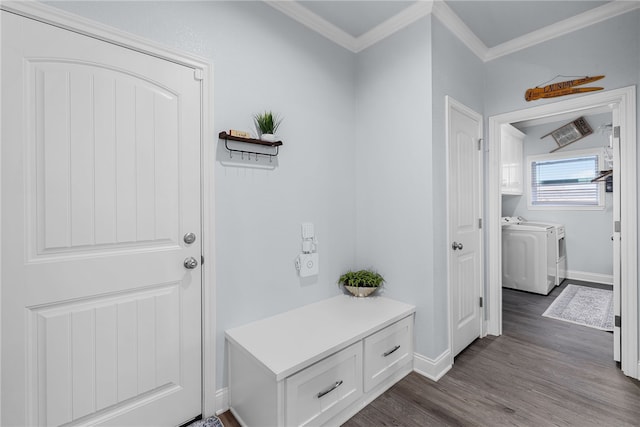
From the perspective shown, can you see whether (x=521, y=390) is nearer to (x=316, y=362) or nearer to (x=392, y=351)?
(x=392, y=351)

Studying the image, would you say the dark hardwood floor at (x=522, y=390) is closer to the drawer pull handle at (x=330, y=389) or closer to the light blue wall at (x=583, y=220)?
the drawer pull handle at (x=330, y=389)

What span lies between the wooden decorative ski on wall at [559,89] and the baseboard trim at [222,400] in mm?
3156

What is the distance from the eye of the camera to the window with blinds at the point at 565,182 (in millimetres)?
4242

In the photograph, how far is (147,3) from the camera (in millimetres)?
1484

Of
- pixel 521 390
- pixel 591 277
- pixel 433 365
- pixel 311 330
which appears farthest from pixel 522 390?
pixel 591 277

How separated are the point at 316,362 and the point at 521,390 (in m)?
1.43

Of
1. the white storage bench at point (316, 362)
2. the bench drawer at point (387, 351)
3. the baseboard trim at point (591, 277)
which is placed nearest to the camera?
the white storage bench at point (316, 362)

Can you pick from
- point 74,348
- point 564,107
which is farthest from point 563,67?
point 74,348

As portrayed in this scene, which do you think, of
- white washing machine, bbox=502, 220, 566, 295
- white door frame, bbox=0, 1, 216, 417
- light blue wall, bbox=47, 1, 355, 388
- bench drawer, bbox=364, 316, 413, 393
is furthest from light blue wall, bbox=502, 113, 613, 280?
white door frame, bbox=0, 1, 216, 417

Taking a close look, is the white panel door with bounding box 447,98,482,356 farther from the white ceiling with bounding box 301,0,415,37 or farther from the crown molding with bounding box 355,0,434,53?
the white ceiling with bounding box 301,0,415,37

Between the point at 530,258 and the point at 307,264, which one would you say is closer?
the point at 307,264

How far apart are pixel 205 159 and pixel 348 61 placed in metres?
1.57

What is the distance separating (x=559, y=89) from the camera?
2.32 m

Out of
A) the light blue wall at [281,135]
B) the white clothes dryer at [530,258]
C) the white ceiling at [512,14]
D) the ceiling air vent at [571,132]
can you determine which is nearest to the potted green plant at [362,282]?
the light blue wall at [281,135]
